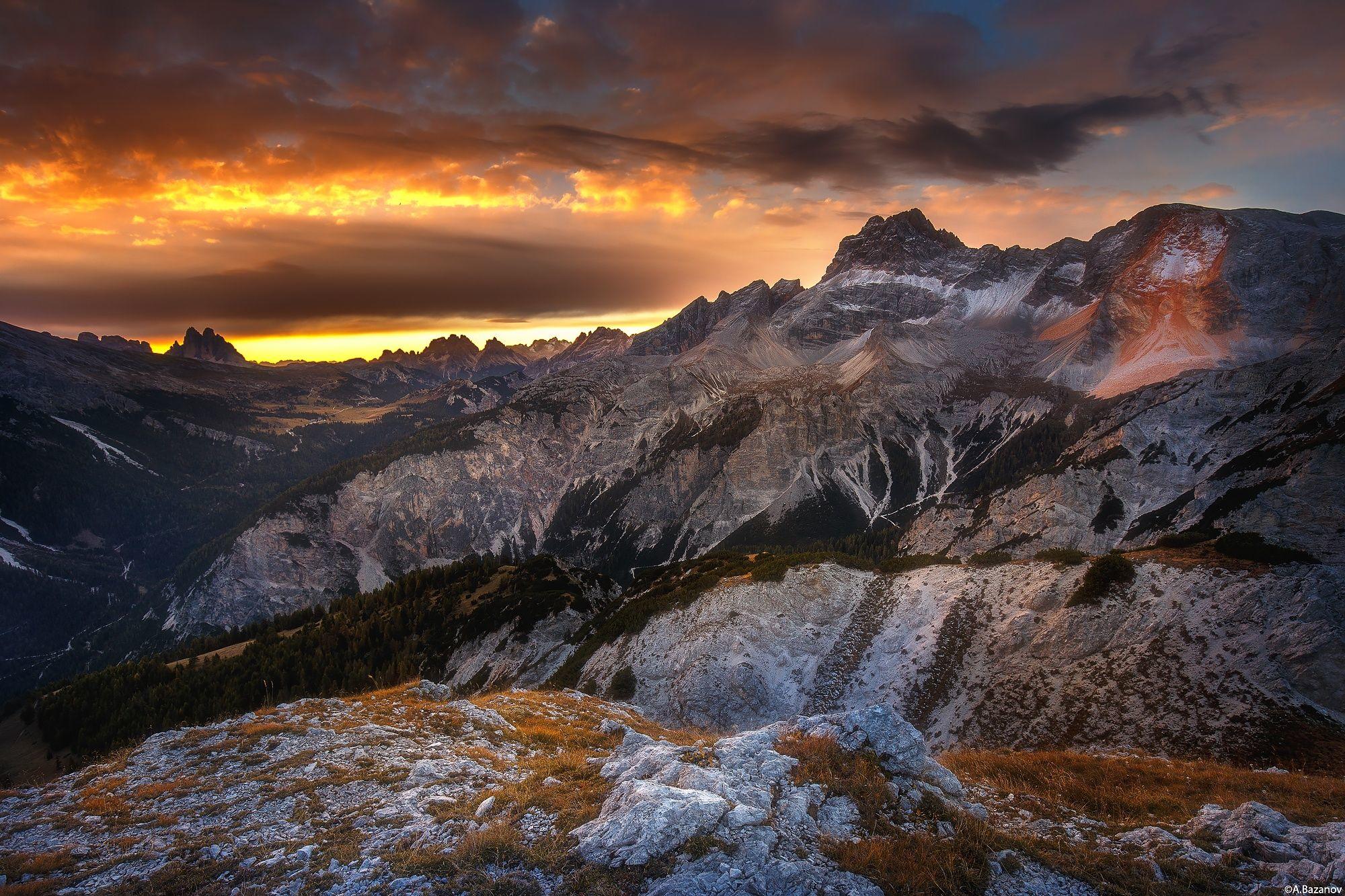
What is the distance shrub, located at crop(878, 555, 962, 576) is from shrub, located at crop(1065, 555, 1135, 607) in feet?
46.7

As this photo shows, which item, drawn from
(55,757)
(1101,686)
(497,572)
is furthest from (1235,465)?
(55,757)

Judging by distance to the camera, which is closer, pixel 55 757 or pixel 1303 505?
pixel 55 757

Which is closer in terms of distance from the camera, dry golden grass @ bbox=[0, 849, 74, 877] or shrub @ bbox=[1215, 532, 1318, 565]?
dry golden grass @ bbox=[0, 849, 74, 877]

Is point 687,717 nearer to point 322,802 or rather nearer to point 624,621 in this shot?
point 624,621

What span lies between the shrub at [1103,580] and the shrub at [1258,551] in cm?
669

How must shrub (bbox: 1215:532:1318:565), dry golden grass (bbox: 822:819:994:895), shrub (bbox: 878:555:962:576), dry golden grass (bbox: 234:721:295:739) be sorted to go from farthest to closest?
shrub (bbox: 878:555:962:576), shrub (bbox: 1215:532:1318:565), dry golden grass (bbox: 234:721:295:739), dry golden grass (bbox: 822:819:994:895)

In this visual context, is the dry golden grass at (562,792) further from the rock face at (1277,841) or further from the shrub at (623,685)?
the shrub at (623,685)

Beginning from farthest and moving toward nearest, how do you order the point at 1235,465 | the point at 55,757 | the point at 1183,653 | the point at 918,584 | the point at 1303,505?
1. the point at 1235,465
2. the point at 1303,505
3. the point at 55,757
4. the point at 918,584
5. the point at 1183,653

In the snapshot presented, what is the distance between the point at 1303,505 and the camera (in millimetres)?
105000

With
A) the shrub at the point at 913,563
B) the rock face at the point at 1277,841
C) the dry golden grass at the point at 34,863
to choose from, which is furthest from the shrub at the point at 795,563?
the dry golden grass at the point at 34,863

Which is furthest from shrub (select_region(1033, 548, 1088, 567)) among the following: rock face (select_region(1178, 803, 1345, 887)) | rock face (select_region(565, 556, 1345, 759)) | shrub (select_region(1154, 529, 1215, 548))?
rock face (select_region(1178, 803, 1345, 887))

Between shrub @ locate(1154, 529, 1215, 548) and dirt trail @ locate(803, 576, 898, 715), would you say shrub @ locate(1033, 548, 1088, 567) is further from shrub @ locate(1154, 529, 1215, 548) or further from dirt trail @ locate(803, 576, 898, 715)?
dirt trail @ locate(803, 576, 898, 715)

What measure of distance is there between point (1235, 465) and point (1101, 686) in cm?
15569

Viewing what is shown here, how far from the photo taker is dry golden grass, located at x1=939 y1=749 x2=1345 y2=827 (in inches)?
608
